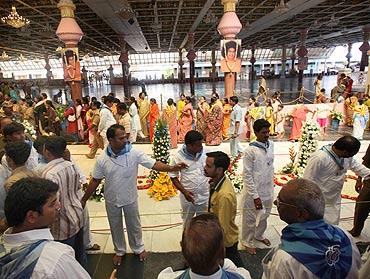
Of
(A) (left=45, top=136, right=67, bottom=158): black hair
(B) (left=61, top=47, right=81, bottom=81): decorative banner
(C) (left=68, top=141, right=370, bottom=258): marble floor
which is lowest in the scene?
(C) (left=68, top=141, right=370, bottom=258): marble floor

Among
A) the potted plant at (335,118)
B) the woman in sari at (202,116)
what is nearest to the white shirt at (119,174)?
the woman in sari at (202,116)

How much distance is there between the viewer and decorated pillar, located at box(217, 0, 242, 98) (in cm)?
796

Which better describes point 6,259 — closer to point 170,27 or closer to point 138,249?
point 138,249

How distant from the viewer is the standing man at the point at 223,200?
2.21 meters

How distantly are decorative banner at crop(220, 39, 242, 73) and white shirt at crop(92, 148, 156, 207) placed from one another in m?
6.17

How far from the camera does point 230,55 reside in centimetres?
832

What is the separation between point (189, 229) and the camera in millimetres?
1174

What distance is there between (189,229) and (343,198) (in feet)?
13.9

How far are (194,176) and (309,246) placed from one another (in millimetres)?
1690

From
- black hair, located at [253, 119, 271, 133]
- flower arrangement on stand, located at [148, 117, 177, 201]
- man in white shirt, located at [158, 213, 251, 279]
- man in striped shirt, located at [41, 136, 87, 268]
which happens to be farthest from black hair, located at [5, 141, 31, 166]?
flower arrangement on stand, located at [148, 117, 177, 201]

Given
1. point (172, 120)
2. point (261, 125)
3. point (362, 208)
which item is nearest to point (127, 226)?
point (261, 125)

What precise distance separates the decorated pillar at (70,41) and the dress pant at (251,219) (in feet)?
24.0

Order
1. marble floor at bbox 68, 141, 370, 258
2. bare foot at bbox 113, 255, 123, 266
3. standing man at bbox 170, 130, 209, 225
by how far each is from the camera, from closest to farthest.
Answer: standing man at bbox 170, 130, 209, 225 → bare foot at bbox 113, 255, 123, 266 → marble floor at bbox 68, 141, 370, 258

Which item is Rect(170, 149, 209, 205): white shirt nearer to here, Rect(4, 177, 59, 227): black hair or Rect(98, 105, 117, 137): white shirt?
Rect(4, 177, 59, 227): black hair
